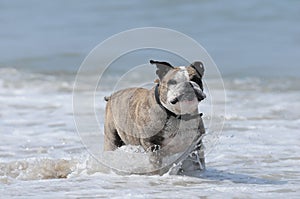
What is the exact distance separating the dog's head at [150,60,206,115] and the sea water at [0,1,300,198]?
1.92 feet

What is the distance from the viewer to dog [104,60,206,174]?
17.2 feet

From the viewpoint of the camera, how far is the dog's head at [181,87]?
5.18m

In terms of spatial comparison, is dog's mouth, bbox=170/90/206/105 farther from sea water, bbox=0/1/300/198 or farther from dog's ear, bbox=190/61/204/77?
sea water, bbox=0/1/300/198

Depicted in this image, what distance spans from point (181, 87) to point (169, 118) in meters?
0.28

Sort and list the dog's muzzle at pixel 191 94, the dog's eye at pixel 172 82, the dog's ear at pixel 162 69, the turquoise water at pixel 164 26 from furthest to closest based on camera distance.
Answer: the turquoise water at pixel 164 26, the dog's ear at pixel 162 69, the dog's eye at pixel 172 82, the dog's muzzle at pixel 191 94

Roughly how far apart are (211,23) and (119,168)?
1269cm

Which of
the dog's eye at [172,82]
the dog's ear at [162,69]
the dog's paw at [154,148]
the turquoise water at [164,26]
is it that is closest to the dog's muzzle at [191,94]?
the dog's eye at [172,82]

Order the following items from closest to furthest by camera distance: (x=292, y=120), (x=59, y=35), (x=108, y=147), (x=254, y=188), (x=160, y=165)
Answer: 1. (x=254, y=188)
2. (x=160, y=165)
3. (x=108, y=147)
4. (x=292, y=120)
5. (x=59, y=35)

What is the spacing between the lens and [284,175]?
5840 mm

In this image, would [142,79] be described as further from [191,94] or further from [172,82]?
[191,94]

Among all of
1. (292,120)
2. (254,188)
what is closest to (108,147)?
(254,188)

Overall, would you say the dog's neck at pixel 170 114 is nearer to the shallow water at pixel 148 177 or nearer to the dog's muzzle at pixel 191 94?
the dog's muzzle at pixel 191 94

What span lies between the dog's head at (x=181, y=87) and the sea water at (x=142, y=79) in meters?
0.59

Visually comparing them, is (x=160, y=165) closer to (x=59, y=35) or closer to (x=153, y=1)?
(x=59, y=35)
